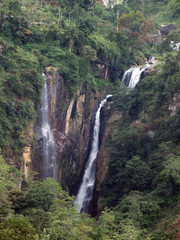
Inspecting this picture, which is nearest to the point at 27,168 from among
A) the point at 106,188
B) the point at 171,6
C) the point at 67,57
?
the point at 106,188

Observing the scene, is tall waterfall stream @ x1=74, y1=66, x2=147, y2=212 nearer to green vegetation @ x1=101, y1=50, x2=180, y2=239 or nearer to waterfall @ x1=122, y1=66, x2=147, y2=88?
waterfall @ x1=122, y1=66, x2=147, y2=88

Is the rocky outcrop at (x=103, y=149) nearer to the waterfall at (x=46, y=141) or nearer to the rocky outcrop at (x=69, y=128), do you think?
the rocky outcrop at (x=69, y=128)

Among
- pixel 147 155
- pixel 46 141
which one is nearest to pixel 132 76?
pixel 147 155

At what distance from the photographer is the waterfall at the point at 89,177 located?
30.7 meters

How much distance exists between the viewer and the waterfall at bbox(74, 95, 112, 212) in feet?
101

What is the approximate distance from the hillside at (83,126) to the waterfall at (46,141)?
22 cm

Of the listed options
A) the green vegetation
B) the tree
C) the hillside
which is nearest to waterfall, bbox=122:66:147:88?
the hillside

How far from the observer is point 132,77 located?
124ft

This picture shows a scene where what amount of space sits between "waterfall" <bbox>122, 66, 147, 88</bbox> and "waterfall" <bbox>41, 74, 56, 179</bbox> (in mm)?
11378

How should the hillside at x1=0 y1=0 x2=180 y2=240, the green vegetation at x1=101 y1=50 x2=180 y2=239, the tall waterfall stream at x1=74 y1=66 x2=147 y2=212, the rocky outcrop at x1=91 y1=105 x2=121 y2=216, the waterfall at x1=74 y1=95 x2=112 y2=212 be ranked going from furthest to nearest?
the tall waterfall stream at x1=74 y1=66 x2=147 y2=212 < the waterfall at x1=74 y1=95 x2=112 y2=212 < the rocky outcrop at x1=91 y1=105 x2=121 y2=216 < the green vegetation at x1=101 y1=50 x2=180 y2=239 < the hillside at x1=0 y1=0 x2=180 y2=240

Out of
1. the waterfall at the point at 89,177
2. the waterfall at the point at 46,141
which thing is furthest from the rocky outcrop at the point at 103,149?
the waterfall at the point at 46,141

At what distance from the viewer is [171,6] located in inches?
2227

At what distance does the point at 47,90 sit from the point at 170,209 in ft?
50.7

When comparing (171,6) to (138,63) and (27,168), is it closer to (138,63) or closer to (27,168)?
(138,63)
